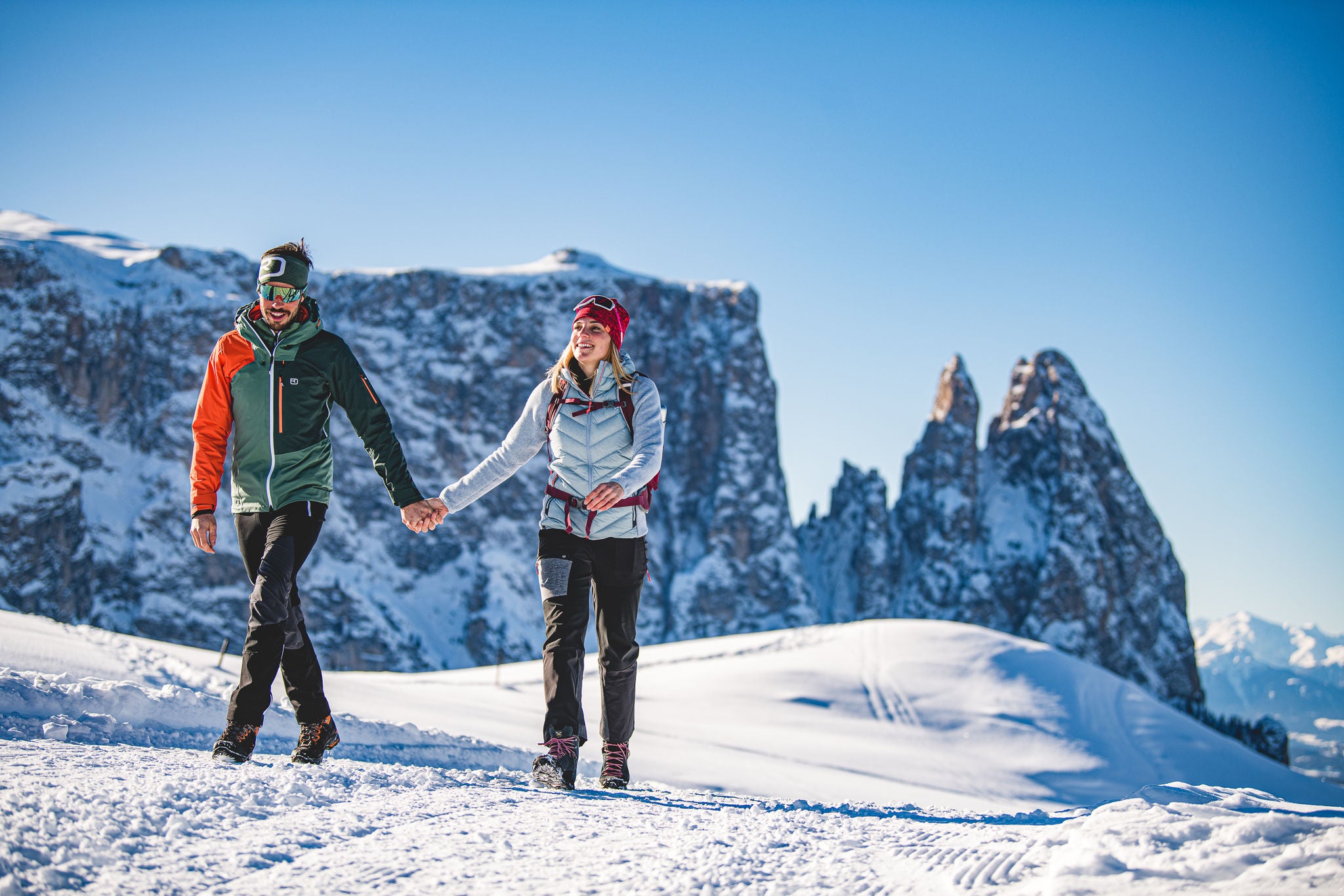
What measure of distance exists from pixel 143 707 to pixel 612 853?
11.7 ft

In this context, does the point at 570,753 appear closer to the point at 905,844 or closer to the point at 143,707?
the point at 905,844

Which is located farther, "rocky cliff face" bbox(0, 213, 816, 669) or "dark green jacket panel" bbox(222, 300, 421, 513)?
"rocky cliff face" bbox(0, 213, 816, 669)

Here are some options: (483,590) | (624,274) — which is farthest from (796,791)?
(624,274)

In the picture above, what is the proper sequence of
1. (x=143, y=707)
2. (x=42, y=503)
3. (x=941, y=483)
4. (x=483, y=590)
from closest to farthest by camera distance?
1. (x=143, y=707)
2. (x=42, y=503)
3. (x=483, y=590)
4. (x=941, y=483)

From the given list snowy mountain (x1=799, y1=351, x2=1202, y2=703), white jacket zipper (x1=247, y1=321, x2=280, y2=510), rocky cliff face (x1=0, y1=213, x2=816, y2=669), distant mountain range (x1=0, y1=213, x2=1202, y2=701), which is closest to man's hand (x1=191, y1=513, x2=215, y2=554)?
white jacket zipper (x1=247, y1=321, x2=280, y2=510)

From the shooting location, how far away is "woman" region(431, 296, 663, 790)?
3.77 m

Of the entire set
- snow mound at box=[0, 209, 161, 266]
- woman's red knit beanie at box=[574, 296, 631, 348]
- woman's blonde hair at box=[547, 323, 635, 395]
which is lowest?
woman's blonde hair at box=[547, 323, 635, 395]

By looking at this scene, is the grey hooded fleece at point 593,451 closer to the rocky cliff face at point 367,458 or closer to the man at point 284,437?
the man at point 284,437

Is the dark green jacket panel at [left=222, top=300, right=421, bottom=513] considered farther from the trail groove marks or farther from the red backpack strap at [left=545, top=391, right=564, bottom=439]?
the trail groove marks

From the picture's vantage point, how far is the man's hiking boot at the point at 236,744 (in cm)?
340

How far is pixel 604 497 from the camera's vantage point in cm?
359

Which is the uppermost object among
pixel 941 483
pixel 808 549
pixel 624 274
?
pixel 624 274

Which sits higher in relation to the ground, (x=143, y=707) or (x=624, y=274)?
(x=624, y=274)

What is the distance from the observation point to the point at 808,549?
363 ft
